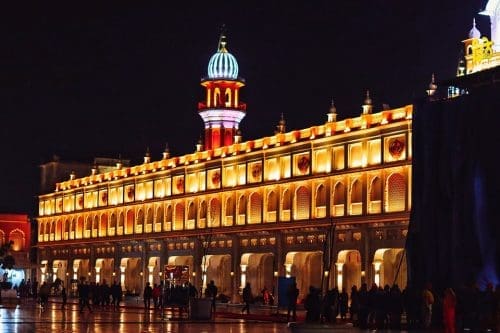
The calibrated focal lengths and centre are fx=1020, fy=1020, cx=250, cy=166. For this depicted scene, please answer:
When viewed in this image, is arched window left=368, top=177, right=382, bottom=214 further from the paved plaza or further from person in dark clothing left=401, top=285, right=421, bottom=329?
person in dark clothing left=401, top=285, right=421, bottom=329

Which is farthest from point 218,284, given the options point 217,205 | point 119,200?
point 119,200

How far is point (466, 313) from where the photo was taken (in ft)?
119

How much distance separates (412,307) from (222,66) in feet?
183

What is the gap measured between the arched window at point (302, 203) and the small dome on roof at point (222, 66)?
24525 millimetres

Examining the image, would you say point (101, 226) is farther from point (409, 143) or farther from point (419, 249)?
point (419, 249)

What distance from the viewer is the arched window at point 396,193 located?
6062 centimetres

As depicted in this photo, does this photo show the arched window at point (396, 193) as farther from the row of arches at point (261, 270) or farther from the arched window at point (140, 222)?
the arched window at point (140, 222)

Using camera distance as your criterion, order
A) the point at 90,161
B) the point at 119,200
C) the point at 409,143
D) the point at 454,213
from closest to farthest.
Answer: the point at 454,213, the point at 409,143, the point at 119,200, the point at 90,161

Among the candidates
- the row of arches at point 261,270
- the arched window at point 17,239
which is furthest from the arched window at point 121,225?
the arched window at point 17,239

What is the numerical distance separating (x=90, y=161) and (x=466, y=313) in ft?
280

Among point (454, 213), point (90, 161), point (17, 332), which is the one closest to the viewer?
point (17, 332)

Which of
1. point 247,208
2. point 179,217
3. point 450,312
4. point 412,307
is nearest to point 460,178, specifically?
point 412,307

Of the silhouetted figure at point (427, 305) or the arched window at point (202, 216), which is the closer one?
the silhouetted figure at point (427, 305)

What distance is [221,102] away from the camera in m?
91.5
